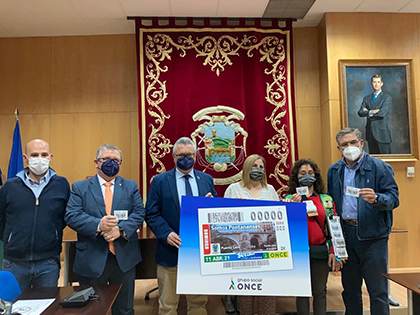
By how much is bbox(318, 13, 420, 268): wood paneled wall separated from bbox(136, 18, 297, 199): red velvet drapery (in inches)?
22.6

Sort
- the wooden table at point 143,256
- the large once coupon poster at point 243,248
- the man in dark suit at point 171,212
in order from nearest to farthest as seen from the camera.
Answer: the large once coupon poster at point 243,248 < the man in dark suit at point 171,212 < the wooden table at point 143,256

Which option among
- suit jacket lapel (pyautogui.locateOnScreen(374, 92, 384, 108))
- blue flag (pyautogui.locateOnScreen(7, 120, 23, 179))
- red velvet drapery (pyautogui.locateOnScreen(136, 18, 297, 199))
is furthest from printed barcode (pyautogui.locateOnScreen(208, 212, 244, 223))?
blue flag (pyautogui.locateOnScreen(7, 120, 23, 179))

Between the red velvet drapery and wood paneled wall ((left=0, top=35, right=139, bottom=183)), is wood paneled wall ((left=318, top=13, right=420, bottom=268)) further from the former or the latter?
wood paneled wall ((left=0, top=35, right=139, bottom=183))

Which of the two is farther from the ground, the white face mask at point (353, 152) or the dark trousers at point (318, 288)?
the white face mask at point (353, 152)

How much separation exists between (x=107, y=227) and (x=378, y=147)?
4.01 meters

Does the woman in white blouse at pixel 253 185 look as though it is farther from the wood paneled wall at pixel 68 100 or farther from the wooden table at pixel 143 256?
the wood paneled wall at pixel 68 100

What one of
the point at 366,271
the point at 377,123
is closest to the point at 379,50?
the point at 377,123

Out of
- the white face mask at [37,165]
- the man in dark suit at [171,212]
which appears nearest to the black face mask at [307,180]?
the man in dark suit at [171,212]

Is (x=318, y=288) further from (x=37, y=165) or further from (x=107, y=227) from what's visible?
(x=37, y=165)

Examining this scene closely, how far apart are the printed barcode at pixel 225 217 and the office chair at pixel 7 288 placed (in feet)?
3.87

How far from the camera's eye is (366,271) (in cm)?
249

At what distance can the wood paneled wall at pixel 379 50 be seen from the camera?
474 centimetres

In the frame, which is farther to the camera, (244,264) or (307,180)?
(307,180)

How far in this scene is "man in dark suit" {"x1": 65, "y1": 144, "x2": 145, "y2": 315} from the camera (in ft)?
7.19
